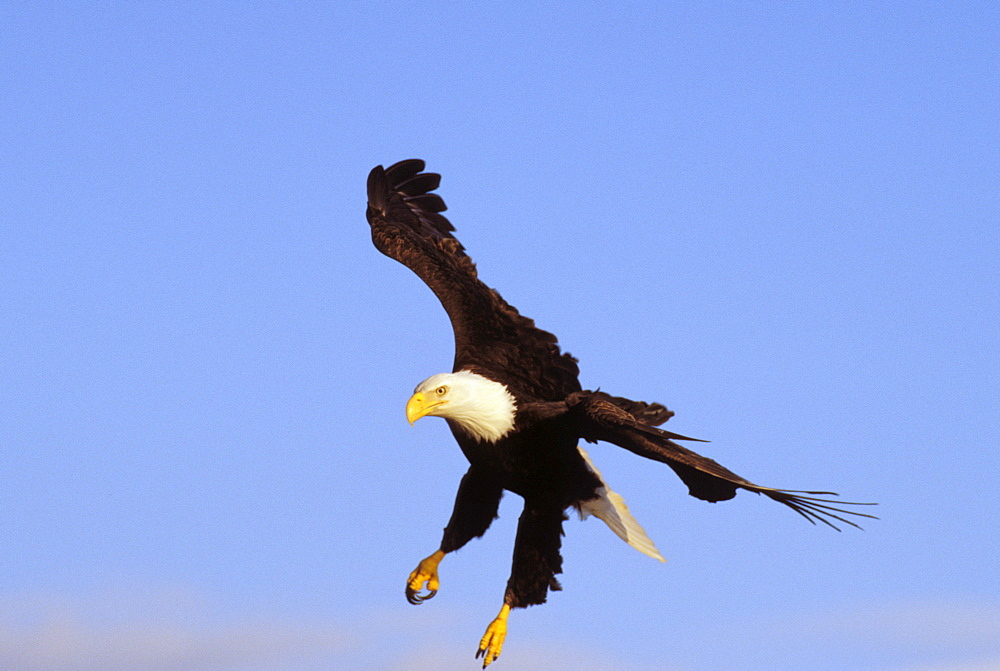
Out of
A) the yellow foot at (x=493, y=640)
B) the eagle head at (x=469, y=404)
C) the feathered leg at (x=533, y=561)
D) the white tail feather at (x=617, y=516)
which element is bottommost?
the yellow foot at (x=493, y=640)

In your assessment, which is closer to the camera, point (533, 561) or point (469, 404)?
point (469, 404)

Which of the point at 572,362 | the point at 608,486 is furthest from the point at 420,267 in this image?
the point at 608,486

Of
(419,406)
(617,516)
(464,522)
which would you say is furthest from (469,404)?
(617,516)

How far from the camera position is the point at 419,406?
851cm

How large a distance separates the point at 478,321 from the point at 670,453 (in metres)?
2.26

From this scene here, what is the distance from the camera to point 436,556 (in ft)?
Result: 30.6

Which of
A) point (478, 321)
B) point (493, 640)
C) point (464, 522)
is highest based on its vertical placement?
point (478, 321)

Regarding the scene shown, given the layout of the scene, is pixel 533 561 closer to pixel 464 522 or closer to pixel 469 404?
pixel 464 522

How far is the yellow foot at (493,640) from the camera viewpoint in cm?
870

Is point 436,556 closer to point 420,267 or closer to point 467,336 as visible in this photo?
point 467,336

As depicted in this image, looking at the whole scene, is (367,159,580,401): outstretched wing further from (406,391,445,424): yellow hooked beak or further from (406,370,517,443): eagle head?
(406,391,445,424): yellow hooked beak

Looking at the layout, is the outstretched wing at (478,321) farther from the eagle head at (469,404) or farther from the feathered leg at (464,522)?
the feathered leg at (464,522)

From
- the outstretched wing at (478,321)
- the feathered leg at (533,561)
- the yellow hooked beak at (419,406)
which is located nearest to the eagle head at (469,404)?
the yellow hooked beak at (419,406)

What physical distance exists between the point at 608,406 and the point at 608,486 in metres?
1.33
